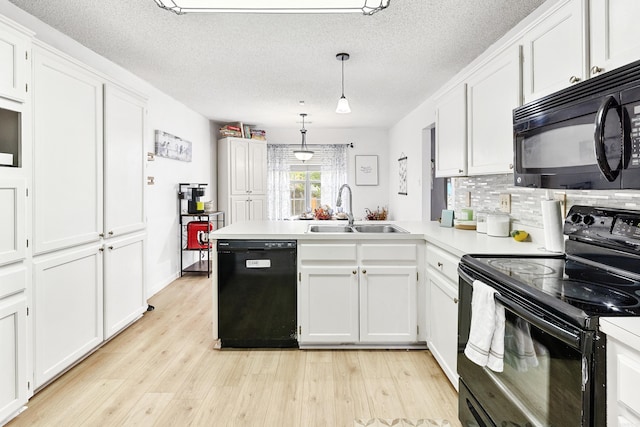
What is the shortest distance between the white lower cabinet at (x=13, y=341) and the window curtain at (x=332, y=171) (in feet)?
19.0

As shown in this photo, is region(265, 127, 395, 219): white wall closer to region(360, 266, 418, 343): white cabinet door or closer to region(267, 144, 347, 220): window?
region(267, 144, 347, 220): window

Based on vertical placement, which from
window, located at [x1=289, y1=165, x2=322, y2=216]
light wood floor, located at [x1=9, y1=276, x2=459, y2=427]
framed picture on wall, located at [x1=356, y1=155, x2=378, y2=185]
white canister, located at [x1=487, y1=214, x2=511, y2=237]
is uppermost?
framed picture on wall, located at [x1=356, y1=155, x2=378, y2=185]

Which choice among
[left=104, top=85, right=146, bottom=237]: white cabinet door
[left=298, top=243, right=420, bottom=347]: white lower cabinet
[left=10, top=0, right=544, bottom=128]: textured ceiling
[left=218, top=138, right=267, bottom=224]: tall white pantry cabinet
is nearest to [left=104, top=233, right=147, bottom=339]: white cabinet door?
[left=104, top=85, right=146, bottom=237]: white cabinet door

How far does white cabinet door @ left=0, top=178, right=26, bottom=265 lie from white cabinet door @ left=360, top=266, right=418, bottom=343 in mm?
1956

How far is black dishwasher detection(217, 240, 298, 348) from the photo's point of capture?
2658mm

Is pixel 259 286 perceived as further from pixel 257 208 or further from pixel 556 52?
pixel 257 208

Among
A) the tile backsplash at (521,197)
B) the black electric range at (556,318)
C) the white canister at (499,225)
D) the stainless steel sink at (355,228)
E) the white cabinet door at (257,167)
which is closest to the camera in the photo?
the black electric range at (556,318)

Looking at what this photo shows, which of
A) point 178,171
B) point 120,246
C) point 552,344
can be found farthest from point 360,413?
point 178,171

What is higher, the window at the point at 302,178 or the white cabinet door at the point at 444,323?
the window at the point at 302,178

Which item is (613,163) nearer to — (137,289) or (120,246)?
(120,246)

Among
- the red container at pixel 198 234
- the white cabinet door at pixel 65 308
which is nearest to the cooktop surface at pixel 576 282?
the white cabinet door at pixel 65 308

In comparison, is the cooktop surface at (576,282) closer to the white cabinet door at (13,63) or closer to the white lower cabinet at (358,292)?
the white lower cabinet at (358,292)

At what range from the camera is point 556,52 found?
5.35ft

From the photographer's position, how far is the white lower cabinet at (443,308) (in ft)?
6.73
